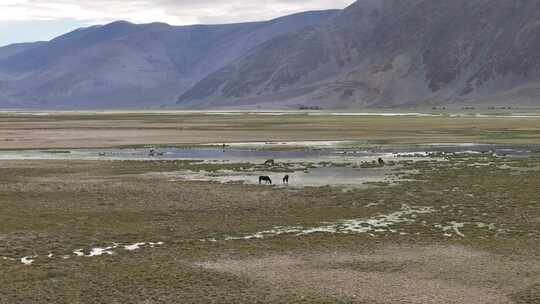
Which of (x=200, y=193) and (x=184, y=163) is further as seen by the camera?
(x=184, y=163)

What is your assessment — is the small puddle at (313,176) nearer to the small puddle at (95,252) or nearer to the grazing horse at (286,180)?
the grazing horse at (286,180)

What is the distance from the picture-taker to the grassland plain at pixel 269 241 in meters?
18.4

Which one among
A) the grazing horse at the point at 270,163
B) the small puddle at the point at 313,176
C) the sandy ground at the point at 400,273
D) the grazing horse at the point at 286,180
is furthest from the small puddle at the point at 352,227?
the grazing horse at the point at 270,163

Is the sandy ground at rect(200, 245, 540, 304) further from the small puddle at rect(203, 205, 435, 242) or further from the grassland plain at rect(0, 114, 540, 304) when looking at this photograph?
the small puddle at rect(203, 205, 435, 242)

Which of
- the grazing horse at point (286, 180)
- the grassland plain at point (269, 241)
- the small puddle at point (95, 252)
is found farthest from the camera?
the grazing horse at point (286, 180)

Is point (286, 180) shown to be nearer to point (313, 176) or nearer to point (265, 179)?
point (265, 179)

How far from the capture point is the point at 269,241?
24.1 metres

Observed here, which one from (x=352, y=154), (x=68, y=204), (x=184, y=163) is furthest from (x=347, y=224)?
(x=352, y=154)

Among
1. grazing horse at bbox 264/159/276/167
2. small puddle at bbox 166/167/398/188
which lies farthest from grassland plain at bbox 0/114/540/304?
grazing horse at bbox 264/159/276/167

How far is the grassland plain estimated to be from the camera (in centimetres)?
1836

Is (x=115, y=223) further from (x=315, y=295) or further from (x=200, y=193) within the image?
(x=315, y=295)

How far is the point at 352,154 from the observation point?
57.6 m

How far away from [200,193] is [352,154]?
969 inches

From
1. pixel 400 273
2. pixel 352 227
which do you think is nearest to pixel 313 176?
pixel 352 227
